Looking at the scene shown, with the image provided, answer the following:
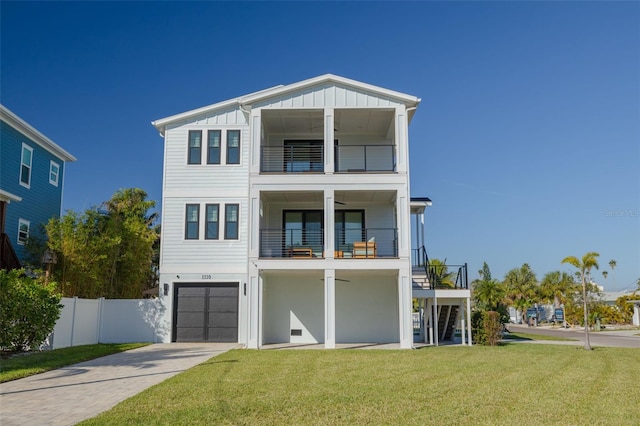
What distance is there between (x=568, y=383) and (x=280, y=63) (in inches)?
614

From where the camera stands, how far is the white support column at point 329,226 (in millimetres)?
16734

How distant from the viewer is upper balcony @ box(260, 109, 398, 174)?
1902 centimetres

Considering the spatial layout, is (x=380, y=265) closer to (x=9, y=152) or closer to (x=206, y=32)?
(x=206, y=32)

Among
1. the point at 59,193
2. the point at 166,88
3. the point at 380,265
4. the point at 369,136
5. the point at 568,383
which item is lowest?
the point at 568,383

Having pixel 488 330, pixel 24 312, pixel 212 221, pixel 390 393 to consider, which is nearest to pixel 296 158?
pixel 212 221

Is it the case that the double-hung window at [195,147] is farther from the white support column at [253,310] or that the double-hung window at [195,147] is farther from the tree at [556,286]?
the tree at [556,286]

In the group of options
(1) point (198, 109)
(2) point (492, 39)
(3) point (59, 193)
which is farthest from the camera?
(3) point (59, 193)

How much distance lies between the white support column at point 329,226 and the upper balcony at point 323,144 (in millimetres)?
2103

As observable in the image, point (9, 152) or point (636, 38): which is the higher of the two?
point (636, 38)

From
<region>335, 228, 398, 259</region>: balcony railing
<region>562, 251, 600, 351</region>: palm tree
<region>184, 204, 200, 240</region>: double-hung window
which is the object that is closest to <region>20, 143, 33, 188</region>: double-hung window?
<region>184, 204, 200, 240</region>: double-hung window

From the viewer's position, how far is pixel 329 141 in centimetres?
1725

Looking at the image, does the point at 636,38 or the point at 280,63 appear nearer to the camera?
the point at 636,38

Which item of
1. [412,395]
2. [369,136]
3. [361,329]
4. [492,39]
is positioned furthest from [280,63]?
[412,395]

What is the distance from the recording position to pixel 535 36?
17625mm
